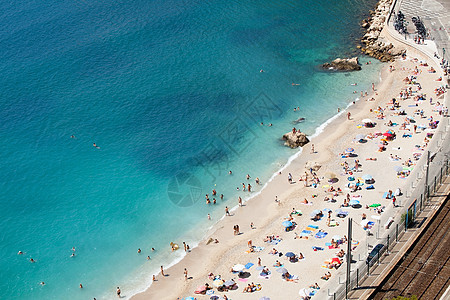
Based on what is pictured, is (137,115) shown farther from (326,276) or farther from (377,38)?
(377,38)

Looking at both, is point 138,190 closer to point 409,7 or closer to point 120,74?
point 120,74

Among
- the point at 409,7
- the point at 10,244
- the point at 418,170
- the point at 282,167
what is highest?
the point at 409,7

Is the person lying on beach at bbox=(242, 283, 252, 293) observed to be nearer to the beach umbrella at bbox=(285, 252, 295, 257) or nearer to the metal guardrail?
the beach umbrella at bbox=(285, 252, 295, 257)

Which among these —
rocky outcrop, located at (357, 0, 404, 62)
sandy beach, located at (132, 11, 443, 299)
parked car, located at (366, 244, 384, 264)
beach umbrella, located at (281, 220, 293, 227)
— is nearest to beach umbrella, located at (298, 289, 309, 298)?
sandy beach, located at (132, 11, 443, 299)

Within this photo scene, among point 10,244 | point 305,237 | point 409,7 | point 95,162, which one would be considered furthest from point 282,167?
point 409,7

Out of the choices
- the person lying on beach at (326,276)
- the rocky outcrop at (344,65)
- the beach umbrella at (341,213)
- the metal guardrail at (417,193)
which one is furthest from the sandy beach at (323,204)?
the rocky outcrop at (344,65)
